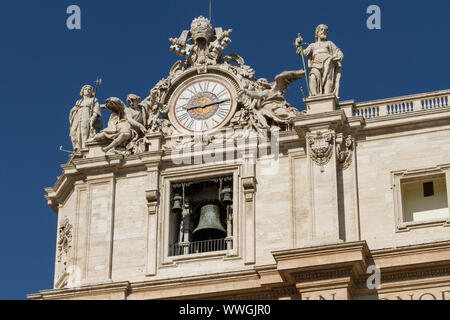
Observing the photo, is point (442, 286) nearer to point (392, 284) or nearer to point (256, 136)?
point (392, 284)

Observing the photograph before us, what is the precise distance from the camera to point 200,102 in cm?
4334

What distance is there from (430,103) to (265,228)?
5.25 meters

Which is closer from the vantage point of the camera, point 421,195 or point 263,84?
point 421,195

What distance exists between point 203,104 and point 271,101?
1.84m

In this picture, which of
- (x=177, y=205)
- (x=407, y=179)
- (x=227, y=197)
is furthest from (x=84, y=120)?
(x=407, y=179)

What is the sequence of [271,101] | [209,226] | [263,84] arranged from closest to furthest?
1. [209,226]
2. [271,101]
3. [263,84]

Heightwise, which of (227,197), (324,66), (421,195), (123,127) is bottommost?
(421,195)

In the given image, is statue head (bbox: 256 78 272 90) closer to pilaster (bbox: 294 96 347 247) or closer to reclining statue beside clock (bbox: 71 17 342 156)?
reclining statue beside clock (bbox: 71 17 342 156)

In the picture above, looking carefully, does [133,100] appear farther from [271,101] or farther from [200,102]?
[271,101]

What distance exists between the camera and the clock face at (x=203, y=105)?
42.9 m

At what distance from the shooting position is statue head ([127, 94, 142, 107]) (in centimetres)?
4375
